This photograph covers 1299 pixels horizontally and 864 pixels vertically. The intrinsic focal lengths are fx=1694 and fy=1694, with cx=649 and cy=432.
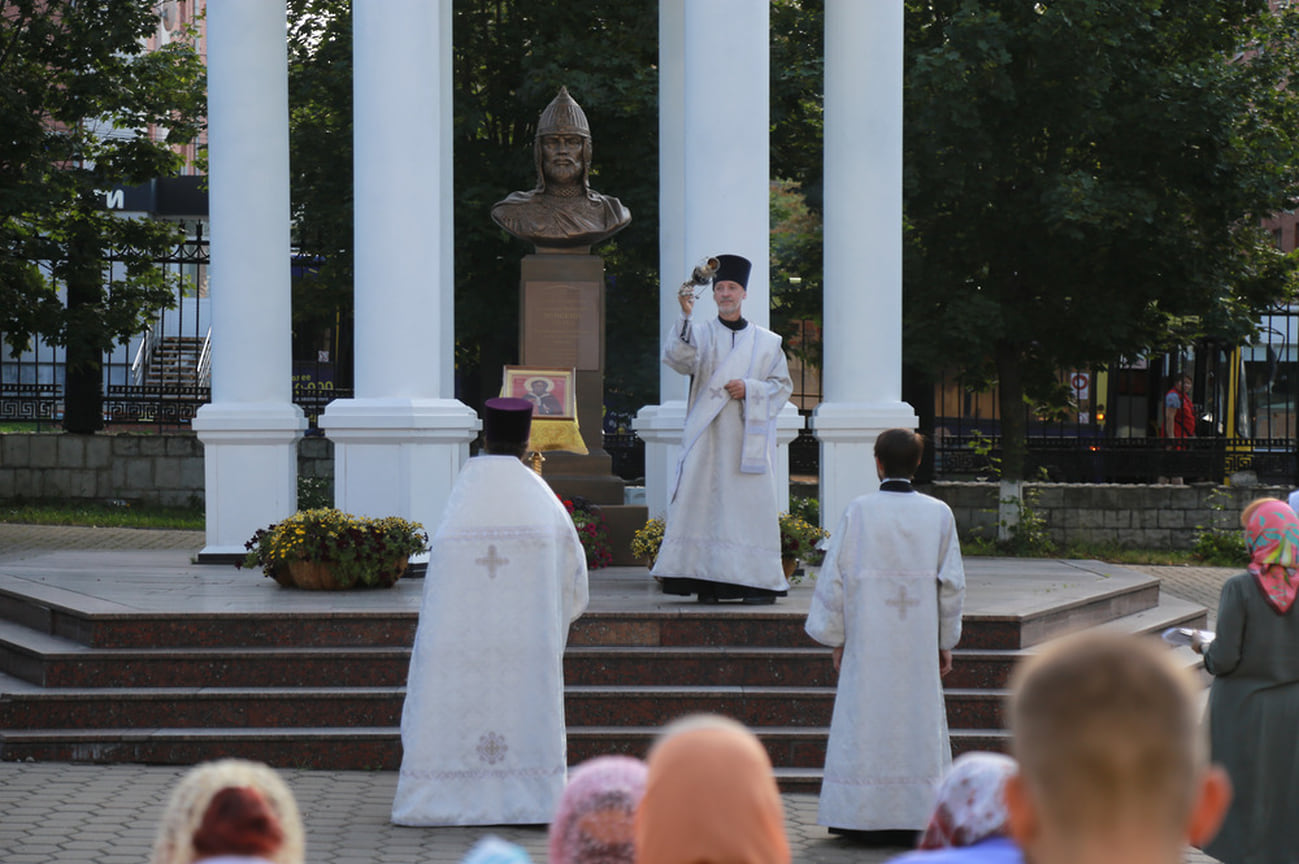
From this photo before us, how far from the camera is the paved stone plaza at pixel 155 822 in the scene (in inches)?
270

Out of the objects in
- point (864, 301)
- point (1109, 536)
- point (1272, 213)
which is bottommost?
point (1109, 536)

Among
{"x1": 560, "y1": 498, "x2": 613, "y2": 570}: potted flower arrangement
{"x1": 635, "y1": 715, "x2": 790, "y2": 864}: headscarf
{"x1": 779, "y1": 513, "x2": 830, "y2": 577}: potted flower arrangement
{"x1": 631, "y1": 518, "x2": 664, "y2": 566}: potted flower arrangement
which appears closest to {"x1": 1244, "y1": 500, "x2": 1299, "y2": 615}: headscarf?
{"x1": 635, "y1": 715, "x2": 790, "y2": 864}: headscarf

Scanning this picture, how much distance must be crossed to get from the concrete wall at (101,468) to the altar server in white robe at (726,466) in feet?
41.0

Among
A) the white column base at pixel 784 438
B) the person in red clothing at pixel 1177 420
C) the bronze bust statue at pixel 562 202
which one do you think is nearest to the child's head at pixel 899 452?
the white column base at pixel 784 438

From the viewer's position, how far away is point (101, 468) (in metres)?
21.4

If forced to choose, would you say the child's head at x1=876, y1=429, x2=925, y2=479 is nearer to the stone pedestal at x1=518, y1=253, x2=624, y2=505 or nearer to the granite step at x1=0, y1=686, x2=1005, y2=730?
the granite step at x1=0, y1=686, x2=1005, y2=730

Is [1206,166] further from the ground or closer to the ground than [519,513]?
further from the ground

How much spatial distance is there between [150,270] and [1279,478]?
50.1 ft

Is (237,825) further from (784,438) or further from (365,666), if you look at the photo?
(784,438)

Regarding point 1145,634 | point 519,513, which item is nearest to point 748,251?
point 1145,634

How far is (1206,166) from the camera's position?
18.6 m

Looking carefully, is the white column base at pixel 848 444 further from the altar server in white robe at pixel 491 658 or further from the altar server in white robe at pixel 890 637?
the altar server in white robe at pixel 491 658

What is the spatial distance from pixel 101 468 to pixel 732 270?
540 inches

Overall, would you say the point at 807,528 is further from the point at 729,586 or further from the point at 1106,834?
the point at 1106,834
